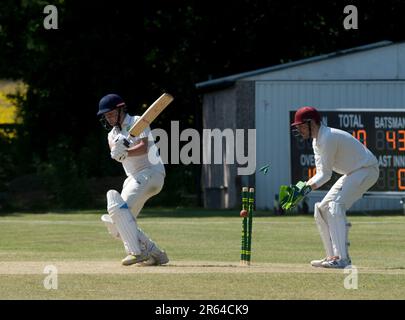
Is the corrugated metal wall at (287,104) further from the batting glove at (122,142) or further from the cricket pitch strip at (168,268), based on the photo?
the batting glove at (122,142)

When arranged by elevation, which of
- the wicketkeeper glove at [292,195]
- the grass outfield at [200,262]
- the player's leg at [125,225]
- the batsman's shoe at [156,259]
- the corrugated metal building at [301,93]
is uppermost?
the corrugated metal building at [301,93]

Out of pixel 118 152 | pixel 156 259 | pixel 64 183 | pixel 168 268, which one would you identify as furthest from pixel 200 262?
pixel 64 183

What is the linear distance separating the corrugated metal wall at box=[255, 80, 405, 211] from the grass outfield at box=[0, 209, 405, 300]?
658cm

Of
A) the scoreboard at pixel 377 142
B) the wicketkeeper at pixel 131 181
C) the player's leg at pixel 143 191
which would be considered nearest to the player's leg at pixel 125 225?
the wicketkeeper at pixel 131 181

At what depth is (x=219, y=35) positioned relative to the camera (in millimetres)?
43656

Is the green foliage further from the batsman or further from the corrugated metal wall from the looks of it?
the batsman

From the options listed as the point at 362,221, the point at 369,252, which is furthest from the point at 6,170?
the point at 369,252

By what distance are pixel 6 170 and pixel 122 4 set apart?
7.24m

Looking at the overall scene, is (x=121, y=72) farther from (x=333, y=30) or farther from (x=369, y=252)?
(x=369, y=252)

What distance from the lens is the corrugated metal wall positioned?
3469 centimetres

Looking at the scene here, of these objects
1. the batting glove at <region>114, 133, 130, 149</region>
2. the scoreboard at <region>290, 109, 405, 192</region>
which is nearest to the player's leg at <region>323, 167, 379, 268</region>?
the batting glove at <region>114, 133, 130, 149</region>

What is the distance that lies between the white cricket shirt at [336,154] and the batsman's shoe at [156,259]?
6.31 feet

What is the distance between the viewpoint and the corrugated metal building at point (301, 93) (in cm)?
3475

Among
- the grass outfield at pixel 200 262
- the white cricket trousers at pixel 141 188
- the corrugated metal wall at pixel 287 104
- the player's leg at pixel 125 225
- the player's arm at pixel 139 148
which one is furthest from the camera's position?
the corrugated metal wall at pixel 287 104
